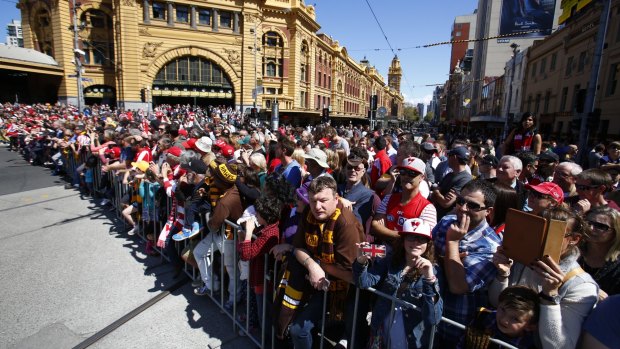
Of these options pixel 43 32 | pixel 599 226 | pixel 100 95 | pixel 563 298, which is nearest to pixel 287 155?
pixel 599 226

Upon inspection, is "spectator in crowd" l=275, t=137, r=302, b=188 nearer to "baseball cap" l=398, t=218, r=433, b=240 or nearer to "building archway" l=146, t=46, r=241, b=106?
"baseball cap" l=398, t=218, r=433, b=240

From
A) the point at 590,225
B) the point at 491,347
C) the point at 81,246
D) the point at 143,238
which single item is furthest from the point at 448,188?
the point at 81,246

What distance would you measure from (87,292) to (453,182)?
4.89 m

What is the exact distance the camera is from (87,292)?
4.23m

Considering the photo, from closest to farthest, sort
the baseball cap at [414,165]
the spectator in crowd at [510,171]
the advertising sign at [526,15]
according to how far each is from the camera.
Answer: the baseball cap at [414,165] → the spectator in crowd at [510,171] → the advertising sign at [526,15]

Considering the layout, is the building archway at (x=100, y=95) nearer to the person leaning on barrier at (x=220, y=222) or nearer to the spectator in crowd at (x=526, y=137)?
the person leaning on barrier at (x=220, y=222)

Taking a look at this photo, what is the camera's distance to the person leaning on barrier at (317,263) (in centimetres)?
255

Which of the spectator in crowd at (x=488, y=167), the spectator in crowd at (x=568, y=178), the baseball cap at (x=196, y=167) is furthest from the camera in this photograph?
the spectator in crowd at (x=488, y=167)

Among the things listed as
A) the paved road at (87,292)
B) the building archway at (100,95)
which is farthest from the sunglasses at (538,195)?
the building archway at (100,95)

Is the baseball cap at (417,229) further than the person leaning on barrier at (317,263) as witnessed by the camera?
No

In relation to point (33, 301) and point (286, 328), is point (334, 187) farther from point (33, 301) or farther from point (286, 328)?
point (33, 301)

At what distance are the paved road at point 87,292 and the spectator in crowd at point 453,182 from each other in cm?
281

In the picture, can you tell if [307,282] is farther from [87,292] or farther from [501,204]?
[87,292]

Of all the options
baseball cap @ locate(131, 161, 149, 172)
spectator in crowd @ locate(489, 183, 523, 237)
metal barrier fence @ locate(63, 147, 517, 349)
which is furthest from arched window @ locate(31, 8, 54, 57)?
spectator in crowd @ locate(489, 183, 523, 237)
